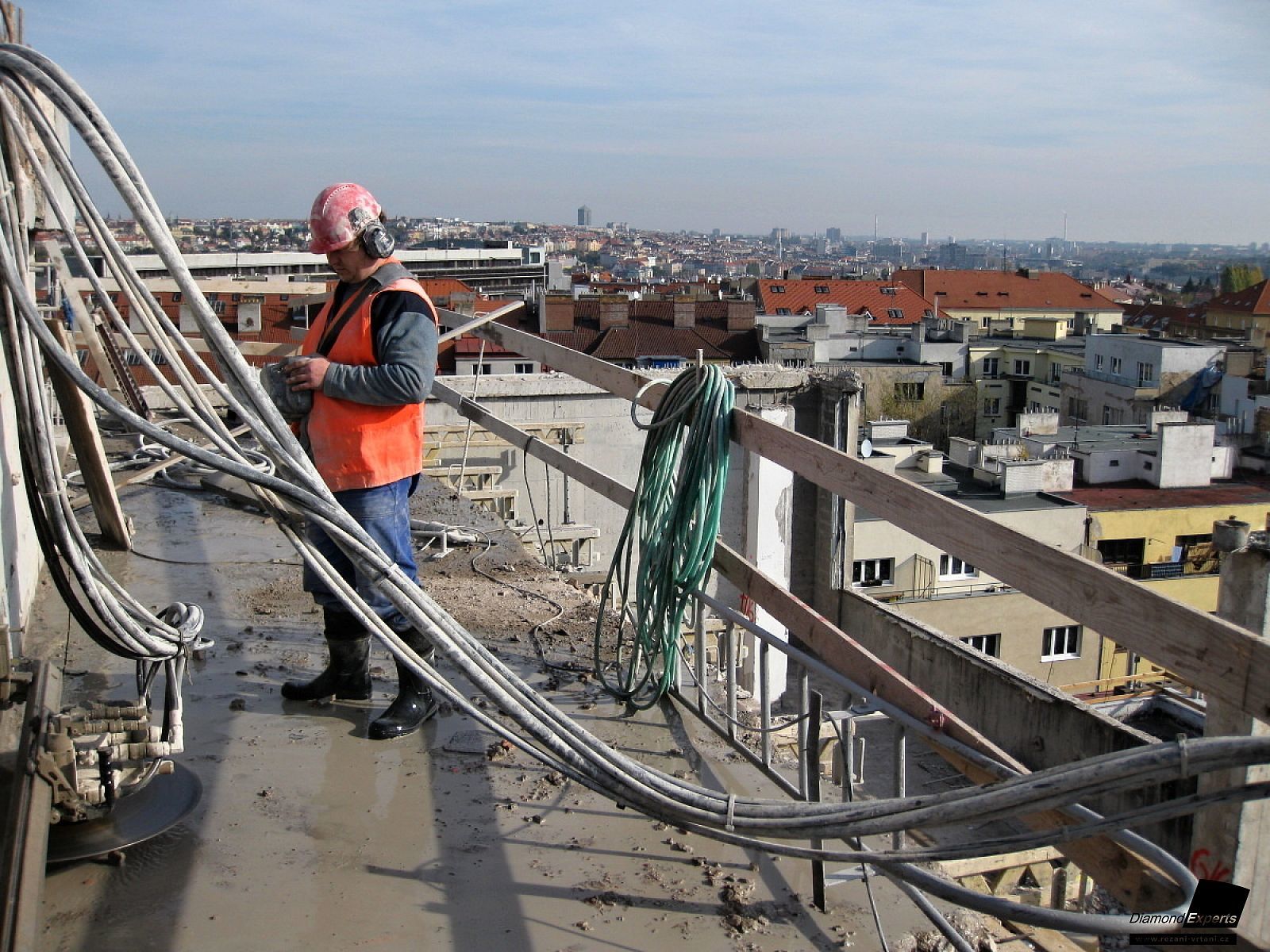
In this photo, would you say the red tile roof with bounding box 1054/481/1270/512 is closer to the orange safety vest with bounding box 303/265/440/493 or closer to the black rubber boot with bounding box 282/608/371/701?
the black rubber boot with bounding box 282/608/371/701

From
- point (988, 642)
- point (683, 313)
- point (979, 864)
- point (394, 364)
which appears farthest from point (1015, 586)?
point (683, 313)

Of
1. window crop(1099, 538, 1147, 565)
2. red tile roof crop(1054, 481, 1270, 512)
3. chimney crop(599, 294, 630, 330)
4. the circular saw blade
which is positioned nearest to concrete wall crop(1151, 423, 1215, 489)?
red tile roof crop(1054, 481, 1270, 512)

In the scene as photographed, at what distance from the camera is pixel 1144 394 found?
46219 mm

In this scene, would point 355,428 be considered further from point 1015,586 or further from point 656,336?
point 656,336

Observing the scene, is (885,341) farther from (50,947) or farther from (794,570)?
(50,947)

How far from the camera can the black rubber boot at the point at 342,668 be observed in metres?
3.90

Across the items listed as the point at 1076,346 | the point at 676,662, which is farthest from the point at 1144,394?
the point at 676,662

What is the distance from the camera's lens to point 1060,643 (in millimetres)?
26641

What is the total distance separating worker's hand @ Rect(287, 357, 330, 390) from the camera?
3498mm

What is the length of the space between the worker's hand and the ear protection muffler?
41cm

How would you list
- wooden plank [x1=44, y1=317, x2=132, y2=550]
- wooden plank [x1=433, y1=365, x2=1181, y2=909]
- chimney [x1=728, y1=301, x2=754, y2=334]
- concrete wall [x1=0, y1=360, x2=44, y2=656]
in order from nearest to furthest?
wooden plank [x1=433, y1=365, x2=1181, y2=909], concrete wall [x1=0, y1=360, x2=44, y2=656], wooden plank [x1=44, y1=317, x2=132, y2=550], chimney [x1=728, y1=301, x2=754, y2=334]

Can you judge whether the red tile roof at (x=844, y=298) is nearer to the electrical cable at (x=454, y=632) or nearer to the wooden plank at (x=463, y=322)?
the wooden plank at (x=463, y=322)

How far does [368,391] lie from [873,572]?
81.6ft

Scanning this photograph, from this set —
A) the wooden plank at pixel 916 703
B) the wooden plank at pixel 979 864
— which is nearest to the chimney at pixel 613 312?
the wooden plank at pixel 979 864
